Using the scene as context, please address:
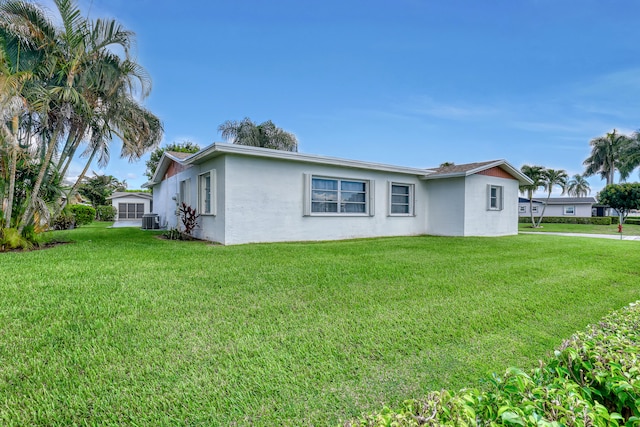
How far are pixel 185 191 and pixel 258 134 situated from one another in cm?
1279

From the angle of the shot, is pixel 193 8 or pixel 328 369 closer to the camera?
pixel 328 369

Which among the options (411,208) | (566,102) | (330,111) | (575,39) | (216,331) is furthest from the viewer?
(330,111)

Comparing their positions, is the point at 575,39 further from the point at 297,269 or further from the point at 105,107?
the point at 105,107

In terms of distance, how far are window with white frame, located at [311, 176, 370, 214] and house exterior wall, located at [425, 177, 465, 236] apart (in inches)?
151

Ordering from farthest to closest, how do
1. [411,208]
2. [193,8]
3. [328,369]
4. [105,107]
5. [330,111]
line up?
[330,111] → [411,208] → [193,8] → [105,107] → [328,369]

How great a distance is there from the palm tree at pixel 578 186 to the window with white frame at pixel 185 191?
150 ft

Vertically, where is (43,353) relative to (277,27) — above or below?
below

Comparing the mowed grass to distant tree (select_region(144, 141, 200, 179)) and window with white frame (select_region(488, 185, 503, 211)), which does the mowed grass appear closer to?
window with white frame (select_region(488, 185, 503, 211))

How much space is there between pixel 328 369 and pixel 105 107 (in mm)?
10267

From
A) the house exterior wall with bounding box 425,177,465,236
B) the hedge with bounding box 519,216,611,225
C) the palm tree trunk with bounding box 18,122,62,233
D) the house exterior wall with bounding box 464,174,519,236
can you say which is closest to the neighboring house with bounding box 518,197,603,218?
the hedge with bounding box 519,216,611,225

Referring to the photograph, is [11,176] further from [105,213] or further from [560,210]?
[560,210]

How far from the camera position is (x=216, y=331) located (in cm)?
326

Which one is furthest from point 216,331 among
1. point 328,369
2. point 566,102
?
point 566,102

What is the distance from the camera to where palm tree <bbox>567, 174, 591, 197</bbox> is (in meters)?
41.6
